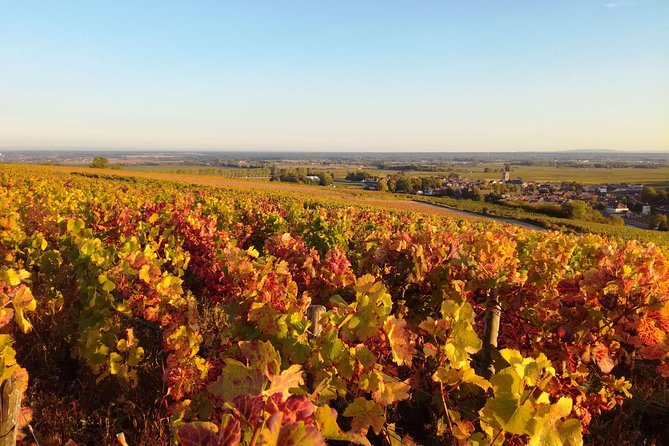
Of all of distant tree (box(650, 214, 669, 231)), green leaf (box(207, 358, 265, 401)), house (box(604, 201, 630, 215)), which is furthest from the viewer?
house (box(604, 201, 630, 215))

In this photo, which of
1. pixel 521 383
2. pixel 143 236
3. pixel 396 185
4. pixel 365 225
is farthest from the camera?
pixel 396 185

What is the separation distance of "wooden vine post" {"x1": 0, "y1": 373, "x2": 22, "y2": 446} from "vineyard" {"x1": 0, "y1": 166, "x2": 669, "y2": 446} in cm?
3

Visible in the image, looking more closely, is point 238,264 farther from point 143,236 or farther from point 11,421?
point 143,236

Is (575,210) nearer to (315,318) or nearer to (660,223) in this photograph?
(660,223)

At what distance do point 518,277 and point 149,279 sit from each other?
116 inches

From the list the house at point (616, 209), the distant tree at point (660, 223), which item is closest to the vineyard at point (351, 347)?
the distant tree at point (660, 223)

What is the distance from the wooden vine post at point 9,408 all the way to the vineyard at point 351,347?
3 centimetres

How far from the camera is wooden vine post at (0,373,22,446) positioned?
152 centimetres

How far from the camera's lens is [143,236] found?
5.45m

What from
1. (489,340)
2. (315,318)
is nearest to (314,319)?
(315,318)

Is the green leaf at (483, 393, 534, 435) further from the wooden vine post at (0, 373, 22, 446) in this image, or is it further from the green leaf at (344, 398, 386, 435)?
the wooden vine post at (0, 373, 22, 446)

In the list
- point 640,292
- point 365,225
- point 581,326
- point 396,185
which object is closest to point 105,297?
point 581,326

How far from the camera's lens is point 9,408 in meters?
1.54

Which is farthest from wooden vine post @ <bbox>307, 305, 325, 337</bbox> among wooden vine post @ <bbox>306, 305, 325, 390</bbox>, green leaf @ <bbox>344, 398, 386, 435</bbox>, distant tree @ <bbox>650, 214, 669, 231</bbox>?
distant tree @ <bbox>650, 214, 669, 231</bbox>
